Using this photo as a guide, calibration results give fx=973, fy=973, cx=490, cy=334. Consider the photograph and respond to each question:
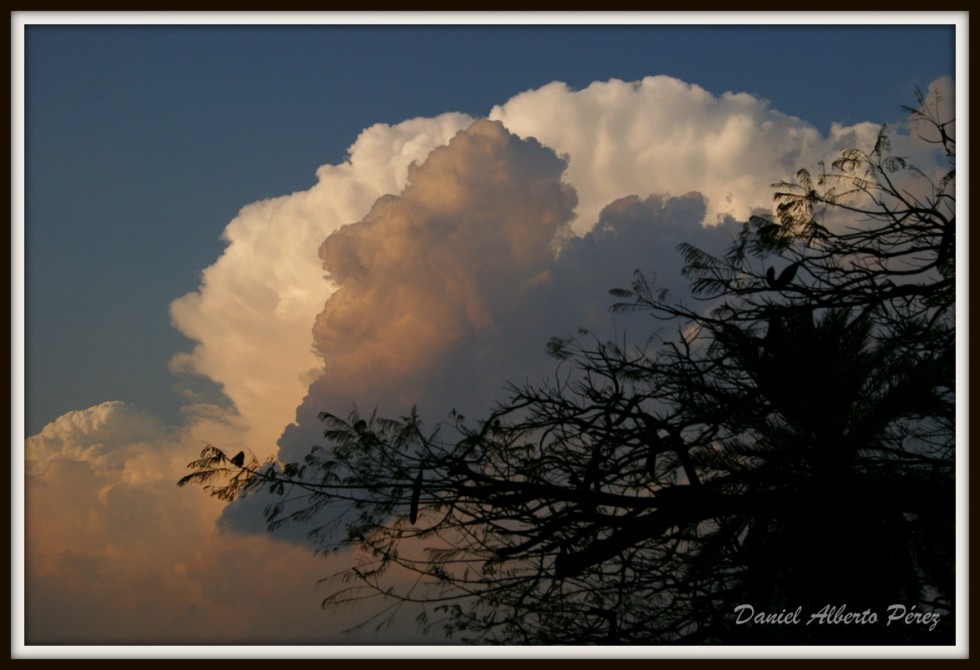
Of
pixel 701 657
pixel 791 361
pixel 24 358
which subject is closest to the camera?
pixel 701 657

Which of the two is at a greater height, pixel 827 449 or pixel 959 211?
pixel 959 211

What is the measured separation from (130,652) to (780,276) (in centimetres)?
418

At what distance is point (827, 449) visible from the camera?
4957 millimetres

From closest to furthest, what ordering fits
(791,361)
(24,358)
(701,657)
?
(701,657)
(24,358)
(791,361)

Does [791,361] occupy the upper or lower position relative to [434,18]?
lower

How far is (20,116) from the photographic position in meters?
5.60

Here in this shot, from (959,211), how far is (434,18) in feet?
10.2

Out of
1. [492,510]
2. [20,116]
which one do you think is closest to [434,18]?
[20,116]

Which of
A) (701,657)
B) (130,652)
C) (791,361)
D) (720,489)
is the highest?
(791,361)

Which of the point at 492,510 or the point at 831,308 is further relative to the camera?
the point at 831,308

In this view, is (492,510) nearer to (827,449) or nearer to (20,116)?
(827,449)

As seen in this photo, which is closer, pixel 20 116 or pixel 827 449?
pixel 827 449

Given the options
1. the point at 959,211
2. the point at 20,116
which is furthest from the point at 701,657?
the point at 20,116

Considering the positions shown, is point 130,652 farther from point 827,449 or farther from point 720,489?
point 827,449
